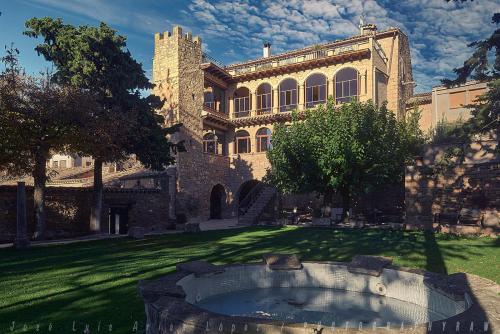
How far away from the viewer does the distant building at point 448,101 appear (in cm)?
2923

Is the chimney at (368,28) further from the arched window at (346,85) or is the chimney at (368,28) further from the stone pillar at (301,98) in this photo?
the stone pillar at (301,98)

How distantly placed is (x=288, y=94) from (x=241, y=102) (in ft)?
14.4

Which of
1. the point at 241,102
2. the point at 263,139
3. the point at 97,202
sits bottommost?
the point at 97,202

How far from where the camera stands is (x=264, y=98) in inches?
1258

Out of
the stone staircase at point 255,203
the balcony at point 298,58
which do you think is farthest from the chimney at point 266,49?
the stone staircase at point 255,203

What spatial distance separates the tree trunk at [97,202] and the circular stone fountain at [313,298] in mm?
13293

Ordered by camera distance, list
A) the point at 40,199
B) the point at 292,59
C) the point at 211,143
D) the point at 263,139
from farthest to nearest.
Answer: the point at 211,143 < the point at 263,139 < the point at 292,59 < the point at 40,199

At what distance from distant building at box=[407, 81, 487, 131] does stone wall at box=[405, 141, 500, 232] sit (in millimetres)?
11699

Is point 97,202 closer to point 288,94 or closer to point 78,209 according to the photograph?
point 78,209

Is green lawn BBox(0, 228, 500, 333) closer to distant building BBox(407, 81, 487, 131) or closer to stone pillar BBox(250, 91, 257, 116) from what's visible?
stone pillar BBox(250, 91, 257, 116)

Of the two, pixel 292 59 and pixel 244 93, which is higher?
pixel 292 59

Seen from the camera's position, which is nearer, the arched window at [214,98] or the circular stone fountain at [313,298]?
the circular stone fountain at [313,298]

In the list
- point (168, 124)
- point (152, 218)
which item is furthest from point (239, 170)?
point (152, 218)

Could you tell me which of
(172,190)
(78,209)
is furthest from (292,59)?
(78,209)
